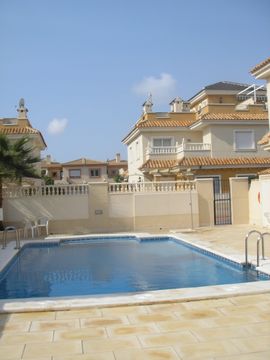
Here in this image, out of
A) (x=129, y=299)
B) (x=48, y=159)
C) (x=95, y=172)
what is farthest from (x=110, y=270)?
(x=48, y=159)

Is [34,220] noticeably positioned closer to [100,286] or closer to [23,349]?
[100,286]

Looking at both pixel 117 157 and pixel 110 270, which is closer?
pixel 110 270

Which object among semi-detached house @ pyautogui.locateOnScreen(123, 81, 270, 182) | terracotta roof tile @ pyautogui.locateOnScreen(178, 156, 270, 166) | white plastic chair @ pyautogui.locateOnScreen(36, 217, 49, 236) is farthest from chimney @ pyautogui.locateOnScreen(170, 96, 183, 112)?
white plastic chair @ pyautogui.locateOnScreen(36, 217, 49, 236)

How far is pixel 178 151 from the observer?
30.5 m

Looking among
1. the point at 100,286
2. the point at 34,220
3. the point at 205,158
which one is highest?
the point at 205,158

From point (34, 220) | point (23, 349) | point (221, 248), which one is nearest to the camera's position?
point (23, 349)

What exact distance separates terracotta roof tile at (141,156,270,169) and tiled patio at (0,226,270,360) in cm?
2182

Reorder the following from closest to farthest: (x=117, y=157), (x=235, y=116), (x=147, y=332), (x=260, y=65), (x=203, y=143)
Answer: (x=147, y=332) < (x=260, y=65) < (x=203, y=143) < (x=235, y=116) < (x=117, y=157)

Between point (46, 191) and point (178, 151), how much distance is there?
13430 millimetres

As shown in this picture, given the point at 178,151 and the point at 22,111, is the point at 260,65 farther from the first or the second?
the point at 22,111

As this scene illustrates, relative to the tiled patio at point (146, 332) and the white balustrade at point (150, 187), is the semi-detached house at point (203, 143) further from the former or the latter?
the tiled patio at point (146, 332)

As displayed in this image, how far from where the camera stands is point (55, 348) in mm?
5062

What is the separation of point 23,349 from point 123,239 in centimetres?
1326

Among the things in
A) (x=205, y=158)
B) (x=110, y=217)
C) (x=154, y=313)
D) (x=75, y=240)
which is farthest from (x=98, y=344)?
(x=205, y=158)
